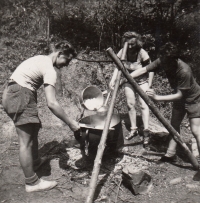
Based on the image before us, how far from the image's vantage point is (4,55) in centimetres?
882

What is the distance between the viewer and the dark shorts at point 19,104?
328 centimetres

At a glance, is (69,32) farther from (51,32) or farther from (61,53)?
(61,53)

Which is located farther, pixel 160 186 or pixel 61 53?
pixel 160 186

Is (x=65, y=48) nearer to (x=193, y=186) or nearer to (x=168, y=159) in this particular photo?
(x=168, y=159)

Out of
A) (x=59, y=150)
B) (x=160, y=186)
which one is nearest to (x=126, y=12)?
(x=59, y=150)

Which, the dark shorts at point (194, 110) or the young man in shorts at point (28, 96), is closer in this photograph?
the young man in shorts at point (28, 96)

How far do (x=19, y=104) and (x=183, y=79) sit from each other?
2115 mm

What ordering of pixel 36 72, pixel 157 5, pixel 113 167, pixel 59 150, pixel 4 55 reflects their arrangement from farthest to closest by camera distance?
pixel 4 55
pixel 157 5
pixel 59 150
pixel 113 167
pixel 36 72

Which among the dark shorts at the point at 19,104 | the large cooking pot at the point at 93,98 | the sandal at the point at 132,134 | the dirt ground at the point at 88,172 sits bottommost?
the dirt ground at the point at 88,172

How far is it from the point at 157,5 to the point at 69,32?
139 inches

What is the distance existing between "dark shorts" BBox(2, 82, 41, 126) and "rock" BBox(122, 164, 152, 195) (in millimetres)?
1380

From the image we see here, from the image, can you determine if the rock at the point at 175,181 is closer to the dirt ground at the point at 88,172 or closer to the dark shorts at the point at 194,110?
the dirt ground at the point at 88,172

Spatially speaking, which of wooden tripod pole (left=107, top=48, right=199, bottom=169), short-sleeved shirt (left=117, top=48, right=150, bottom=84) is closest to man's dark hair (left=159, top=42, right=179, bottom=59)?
wooden tripod pole (left=107, top=48, right=199, bottom=169)

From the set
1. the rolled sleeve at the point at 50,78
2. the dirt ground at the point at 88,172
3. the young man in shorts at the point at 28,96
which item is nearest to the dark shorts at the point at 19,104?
the young man in shorts at the point at 28,96
